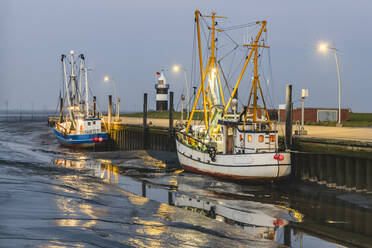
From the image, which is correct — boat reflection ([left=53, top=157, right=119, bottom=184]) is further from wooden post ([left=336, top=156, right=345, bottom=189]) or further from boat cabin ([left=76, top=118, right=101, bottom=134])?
wooden post ([left=336, top=156, right=345, bottom=189])

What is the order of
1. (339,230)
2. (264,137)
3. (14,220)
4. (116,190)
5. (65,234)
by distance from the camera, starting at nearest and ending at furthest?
(65,234) → (14,220) → (339,230) → (116,190) → (264,137)

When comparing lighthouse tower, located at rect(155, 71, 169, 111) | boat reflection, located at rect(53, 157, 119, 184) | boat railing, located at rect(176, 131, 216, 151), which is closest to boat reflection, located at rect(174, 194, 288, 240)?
boat railing, located at rect(176, 131, 216, 151)

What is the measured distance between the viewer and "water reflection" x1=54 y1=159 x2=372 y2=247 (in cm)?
1334

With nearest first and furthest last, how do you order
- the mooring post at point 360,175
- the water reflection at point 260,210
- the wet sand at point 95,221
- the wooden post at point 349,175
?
the wet sand at point 95,221
the water reflection at point 260,210
the mooring post at point 360,175
the wooden post at point 349,175

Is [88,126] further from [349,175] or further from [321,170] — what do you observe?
[349,175]

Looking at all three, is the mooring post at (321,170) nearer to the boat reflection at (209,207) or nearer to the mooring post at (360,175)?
the mooring post at (360,175)

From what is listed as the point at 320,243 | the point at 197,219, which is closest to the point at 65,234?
A: the point at 197,219

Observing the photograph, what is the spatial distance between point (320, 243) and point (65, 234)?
8.10 meters

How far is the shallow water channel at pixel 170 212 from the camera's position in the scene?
11.6 meters

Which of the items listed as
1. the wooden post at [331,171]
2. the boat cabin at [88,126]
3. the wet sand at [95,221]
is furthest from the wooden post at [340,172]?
the boat cabin at [88,126]

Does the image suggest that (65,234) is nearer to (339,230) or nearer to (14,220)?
(14,220)

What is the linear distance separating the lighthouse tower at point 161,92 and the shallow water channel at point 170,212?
67051 mm

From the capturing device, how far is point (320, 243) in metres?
12.7

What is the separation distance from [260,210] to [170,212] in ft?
13.1
